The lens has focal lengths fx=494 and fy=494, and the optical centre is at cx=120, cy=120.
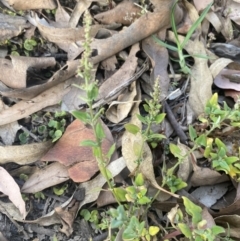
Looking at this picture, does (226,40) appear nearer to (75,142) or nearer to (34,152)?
(75,142)

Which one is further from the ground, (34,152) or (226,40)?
(226,40)

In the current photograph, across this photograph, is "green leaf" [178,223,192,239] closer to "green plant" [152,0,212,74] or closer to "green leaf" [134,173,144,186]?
"green leaf" [134,173,144,186]

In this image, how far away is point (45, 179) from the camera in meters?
1.85

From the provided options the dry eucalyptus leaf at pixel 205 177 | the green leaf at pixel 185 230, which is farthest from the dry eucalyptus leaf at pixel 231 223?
the green leaf at pixel 185 230

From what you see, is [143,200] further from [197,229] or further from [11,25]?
[11,25]

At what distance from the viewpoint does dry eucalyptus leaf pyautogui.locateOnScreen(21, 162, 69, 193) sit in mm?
1846

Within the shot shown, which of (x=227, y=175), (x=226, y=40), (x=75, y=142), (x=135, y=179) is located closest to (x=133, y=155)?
(x=135, y=179)

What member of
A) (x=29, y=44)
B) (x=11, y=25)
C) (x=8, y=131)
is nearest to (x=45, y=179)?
(x=8, y=131)

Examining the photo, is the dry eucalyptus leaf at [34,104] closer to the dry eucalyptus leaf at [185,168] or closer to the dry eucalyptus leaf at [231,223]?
the dry eucalyptus leaf at [185,168]

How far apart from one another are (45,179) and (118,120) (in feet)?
1.17

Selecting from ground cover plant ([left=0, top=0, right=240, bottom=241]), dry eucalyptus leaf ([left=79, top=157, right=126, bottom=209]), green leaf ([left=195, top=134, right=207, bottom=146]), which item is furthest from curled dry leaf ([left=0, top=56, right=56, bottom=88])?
green leaf ([left=195, top=134, right=207, bottom=146])

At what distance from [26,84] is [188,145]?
67cm

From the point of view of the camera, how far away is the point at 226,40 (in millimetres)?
2137

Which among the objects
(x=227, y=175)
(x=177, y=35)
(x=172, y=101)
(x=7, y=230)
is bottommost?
(x=7, y=230)
